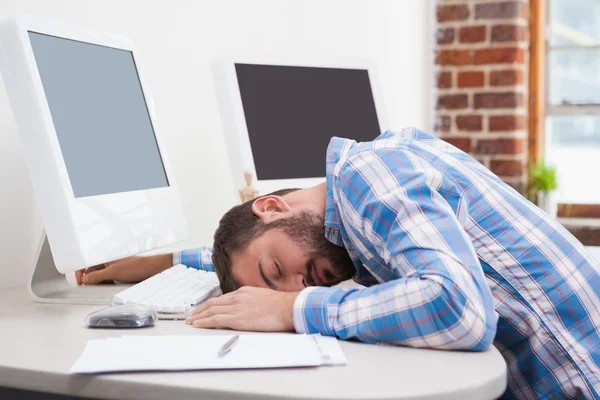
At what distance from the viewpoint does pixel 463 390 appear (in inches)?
31.9

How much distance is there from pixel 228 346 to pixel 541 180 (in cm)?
250

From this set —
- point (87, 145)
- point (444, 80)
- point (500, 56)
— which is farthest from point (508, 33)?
point (87, 145)

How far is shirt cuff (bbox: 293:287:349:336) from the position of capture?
3.42ft

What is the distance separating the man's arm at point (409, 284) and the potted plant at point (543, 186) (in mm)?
2173

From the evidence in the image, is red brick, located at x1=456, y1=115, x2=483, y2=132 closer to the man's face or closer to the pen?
the man's face

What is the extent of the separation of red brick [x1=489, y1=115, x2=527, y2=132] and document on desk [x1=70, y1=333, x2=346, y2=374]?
2.33m

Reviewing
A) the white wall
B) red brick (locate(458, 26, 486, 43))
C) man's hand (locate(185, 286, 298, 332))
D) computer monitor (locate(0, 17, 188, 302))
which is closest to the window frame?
red brick (locate(458, 26, 486, 43))

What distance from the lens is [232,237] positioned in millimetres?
1311

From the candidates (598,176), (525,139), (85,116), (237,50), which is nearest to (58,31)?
(85,116)

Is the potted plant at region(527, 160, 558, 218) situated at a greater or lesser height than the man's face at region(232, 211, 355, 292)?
lesser

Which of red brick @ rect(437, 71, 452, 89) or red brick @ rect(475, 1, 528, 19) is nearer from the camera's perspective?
red brick @ rect(475, 1, 528, 19)

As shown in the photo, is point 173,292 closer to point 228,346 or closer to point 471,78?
point 228,346

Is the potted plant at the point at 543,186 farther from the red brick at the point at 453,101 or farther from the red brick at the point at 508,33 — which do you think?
the red brick at the point at 508,33

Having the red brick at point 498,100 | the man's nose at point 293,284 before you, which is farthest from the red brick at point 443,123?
the man's nose at point 293,284
